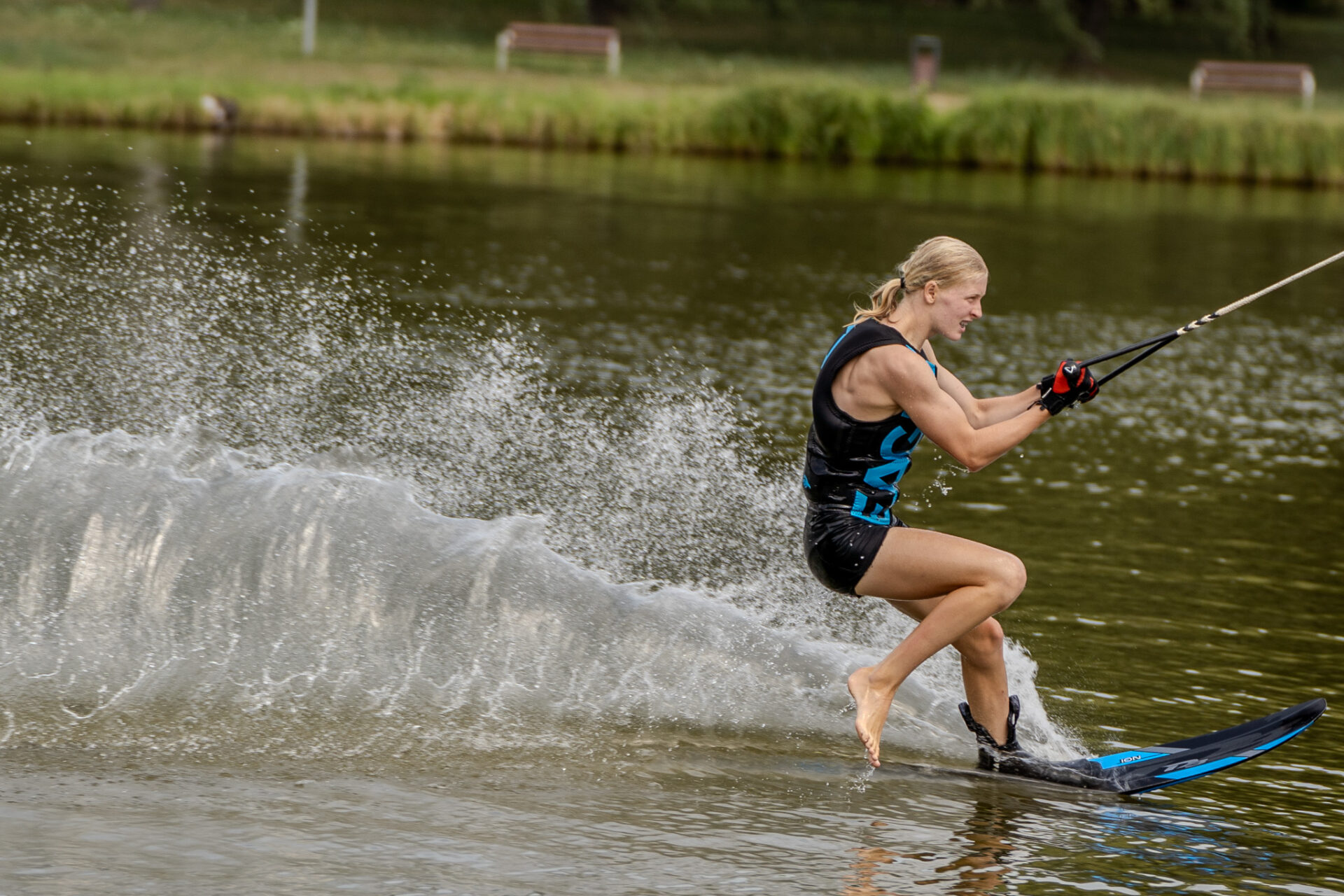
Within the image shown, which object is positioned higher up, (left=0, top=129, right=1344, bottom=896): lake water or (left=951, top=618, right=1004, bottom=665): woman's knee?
(left=951, top=618, right=1004, bottom=665): woman's knee

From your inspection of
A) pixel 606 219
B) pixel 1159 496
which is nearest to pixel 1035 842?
pixel 1159 496

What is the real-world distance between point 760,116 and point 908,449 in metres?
25.5

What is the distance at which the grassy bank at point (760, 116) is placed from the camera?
28844mm

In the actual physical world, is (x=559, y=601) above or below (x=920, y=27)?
below

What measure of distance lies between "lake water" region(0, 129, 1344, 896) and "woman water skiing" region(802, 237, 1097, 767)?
614 mm

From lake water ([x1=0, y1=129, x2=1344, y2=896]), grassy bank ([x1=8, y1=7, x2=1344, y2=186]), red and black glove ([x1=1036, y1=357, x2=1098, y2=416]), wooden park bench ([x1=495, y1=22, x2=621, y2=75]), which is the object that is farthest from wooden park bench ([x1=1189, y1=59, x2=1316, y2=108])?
red and black glove ([x1=1036, y1=357, x2=1098, y2=416])

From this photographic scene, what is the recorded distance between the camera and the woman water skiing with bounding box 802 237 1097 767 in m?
5.38

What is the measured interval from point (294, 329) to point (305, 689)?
23.6 ft

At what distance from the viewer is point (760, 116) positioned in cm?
3036

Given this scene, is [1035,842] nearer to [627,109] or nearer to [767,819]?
[767,819]

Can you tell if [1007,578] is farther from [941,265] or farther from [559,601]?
[559,601]

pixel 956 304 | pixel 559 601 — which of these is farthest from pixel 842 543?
pixel 559 601

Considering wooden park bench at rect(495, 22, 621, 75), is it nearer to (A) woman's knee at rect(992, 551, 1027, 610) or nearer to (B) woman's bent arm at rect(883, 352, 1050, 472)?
(B) woman's bent arm at rect(883, 352, 1050, 472)

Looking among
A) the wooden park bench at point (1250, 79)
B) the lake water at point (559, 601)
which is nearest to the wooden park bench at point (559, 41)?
the wooden park bench at point (1250, 79)
